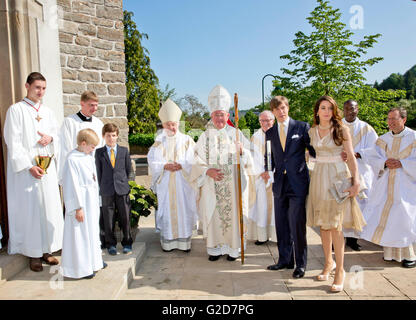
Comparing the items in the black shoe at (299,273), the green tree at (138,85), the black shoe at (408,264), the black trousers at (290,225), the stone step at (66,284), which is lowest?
the black shoe at (408,264)

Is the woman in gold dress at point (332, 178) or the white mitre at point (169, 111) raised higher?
the white mitre at point (169, 111)

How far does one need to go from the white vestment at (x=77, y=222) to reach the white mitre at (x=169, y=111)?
1.57 metres

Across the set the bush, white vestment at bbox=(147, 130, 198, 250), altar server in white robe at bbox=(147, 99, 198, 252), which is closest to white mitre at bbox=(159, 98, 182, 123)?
altar server in white robe at bbox=(147, 99, 198, 252)

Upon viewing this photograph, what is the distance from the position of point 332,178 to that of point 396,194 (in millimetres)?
1582

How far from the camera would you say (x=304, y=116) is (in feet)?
50.6

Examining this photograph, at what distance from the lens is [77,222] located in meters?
3.56

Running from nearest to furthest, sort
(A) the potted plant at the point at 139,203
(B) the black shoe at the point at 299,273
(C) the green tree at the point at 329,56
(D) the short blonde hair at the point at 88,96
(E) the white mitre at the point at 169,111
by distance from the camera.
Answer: (B) the black shoe at the point at 299,273, (D) the short blonde hair at the point at 88,96, (E) the white mitre at the point at 169,111, (A) the potted plant at the point at 139,203, (C) the green tree at the point at 329,56

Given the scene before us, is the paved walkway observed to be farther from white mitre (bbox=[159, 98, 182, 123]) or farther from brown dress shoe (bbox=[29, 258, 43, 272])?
white mitre (bbox=[159, 98, 182, 123])

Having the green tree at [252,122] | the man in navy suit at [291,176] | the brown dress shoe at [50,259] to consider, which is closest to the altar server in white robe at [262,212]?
the man in navy suit at [291,176]

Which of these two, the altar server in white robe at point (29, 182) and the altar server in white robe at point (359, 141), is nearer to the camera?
the altar server in white robe at point (29, 182)

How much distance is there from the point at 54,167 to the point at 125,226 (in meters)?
→ 1.19

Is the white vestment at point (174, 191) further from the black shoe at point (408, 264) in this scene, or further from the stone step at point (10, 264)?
the black shoe at point (408, 264)

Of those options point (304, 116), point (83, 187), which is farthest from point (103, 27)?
point (304, 116)

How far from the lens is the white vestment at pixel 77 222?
11.5 feet
